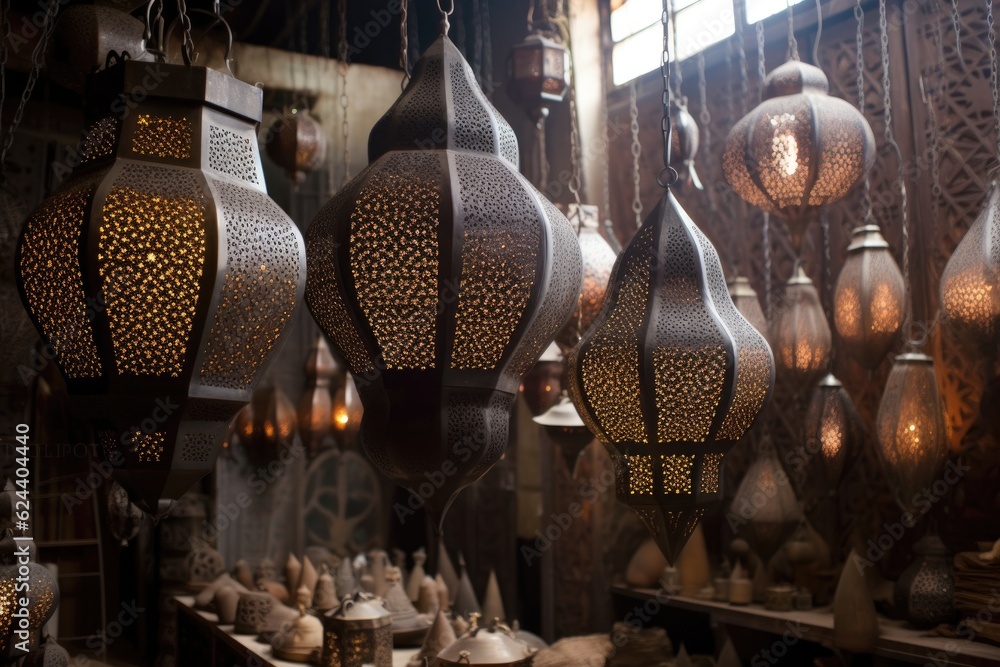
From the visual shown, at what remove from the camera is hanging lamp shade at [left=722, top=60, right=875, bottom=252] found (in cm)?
263

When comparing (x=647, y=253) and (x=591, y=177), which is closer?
(x=647, y=253)

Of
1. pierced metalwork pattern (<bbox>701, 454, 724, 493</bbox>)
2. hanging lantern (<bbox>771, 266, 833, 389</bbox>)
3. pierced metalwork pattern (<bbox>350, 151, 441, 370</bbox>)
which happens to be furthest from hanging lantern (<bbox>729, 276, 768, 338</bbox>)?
pierced metalwork pattern (<bbox>350, 151, 441, 370</bbox>)

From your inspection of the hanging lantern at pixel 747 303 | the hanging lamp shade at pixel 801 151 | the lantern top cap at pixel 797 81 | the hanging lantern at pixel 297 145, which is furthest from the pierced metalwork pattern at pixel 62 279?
the hanging lantern at pixel 297 145

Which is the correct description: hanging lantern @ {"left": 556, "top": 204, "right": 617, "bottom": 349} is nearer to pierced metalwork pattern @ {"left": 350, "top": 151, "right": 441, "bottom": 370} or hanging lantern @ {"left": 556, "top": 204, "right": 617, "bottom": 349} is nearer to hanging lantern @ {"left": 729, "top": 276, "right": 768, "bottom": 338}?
hanging lantern @ {"left": 729, "top": 276, "right": 768, "bottom": 338}

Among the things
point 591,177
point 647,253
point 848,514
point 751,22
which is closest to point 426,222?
point 647,253

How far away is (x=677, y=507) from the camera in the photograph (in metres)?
1.68

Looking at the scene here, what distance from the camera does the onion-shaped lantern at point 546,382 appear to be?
3.39m

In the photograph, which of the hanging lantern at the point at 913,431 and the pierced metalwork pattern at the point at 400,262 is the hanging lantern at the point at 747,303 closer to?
the hanging lantern at the point at 913,431

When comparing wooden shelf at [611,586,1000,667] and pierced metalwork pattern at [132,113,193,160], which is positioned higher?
pierced metalwork pattern at [132,113,193,160]

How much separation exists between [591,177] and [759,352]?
3.97m

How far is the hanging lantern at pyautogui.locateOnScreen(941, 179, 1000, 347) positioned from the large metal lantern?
1554mm

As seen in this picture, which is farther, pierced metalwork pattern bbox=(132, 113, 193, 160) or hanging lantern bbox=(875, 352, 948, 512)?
hanging lantern bbox=(875, 352, 948, 512)

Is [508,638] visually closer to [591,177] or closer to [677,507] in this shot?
[677,507]

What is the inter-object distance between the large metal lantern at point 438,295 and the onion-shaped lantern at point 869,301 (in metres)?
1.95
